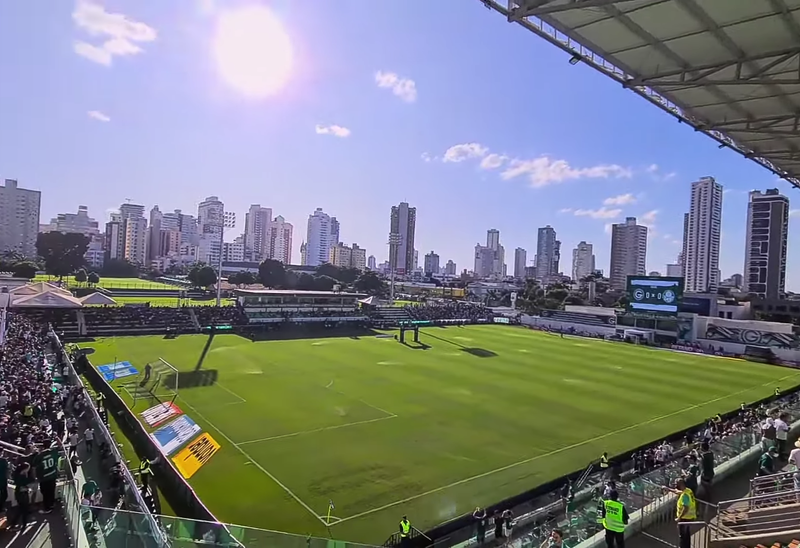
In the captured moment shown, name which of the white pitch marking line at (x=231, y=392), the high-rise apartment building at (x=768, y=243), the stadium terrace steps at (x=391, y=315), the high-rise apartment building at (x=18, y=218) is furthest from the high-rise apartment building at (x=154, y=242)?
the high-rise apartment building at (x=768, y=243)

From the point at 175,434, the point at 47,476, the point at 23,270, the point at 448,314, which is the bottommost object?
the point at 175,434

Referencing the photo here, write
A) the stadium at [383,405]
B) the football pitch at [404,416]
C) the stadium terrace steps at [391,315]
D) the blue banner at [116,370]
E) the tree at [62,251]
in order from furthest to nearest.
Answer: the tree at [62,251] → the stadium terrace steps at [391,315] → the blue banner at [116,370] → the football pitch at [404,416] → the stadium at [383,405]

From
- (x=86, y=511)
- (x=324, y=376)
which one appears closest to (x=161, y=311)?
(x=324, y=376)

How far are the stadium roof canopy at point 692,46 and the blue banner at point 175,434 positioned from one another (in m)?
15.9

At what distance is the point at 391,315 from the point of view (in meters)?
62.0

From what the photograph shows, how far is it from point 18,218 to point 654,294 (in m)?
172

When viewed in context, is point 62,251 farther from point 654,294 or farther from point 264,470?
point 654,294

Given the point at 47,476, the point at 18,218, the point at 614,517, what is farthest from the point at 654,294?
the point at 18,218

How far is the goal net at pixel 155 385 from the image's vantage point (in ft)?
→ 75.7

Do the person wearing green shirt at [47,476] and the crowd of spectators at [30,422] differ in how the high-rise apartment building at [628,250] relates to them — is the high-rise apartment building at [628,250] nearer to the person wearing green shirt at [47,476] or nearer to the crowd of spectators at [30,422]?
the crowd of spectators at [30,422]

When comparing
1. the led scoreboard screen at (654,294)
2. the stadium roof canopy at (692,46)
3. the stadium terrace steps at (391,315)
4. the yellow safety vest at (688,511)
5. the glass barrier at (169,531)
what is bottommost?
the stadium terrace steps at (391,315)

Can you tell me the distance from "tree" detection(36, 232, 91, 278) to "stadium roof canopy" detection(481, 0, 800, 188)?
85.2 metres

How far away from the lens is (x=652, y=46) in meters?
7.52

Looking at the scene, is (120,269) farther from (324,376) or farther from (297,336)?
(324,376)
